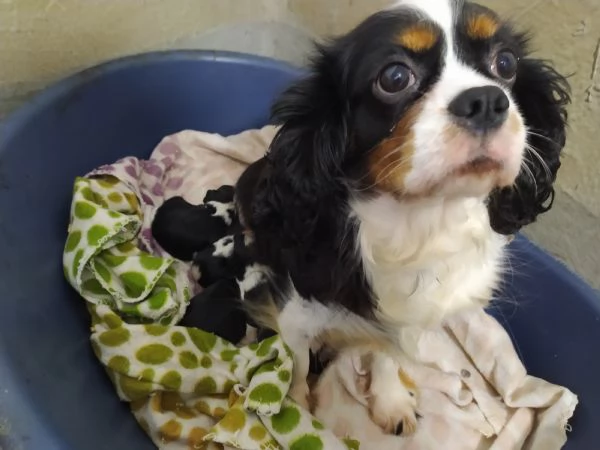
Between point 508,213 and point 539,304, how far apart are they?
0.43 meters

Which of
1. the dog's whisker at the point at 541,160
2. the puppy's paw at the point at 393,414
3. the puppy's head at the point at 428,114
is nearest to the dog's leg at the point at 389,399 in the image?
the puppy's paw at the point at 393,414

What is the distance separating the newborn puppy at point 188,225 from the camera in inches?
67.5

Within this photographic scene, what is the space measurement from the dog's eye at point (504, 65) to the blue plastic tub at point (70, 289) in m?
0.59

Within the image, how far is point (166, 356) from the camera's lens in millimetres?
1385

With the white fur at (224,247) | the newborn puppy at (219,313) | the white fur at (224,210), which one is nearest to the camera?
the newborn puppy at (219,313)

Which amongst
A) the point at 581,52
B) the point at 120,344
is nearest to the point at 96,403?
the point at 120,344

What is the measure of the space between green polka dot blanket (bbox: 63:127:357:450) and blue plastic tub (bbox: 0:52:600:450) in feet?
0.20

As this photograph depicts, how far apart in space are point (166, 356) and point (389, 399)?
1.63ft

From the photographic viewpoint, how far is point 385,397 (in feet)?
4.78

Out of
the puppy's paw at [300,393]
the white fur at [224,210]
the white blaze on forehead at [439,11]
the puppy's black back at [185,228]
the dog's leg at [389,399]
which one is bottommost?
the puppy's paw at [300,393]

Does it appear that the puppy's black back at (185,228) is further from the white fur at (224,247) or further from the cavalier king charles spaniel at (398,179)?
the cavalier king charles spaniel at (398,179)

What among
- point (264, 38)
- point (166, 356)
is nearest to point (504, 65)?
point (166, 356)

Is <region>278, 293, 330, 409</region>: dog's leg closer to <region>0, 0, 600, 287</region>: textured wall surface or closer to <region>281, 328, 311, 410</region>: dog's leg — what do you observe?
<region>281, 328, 311, 410</region>: dog's leg

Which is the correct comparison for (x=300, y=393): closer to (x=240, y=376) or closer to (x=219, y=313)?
(x=240, y=376)
